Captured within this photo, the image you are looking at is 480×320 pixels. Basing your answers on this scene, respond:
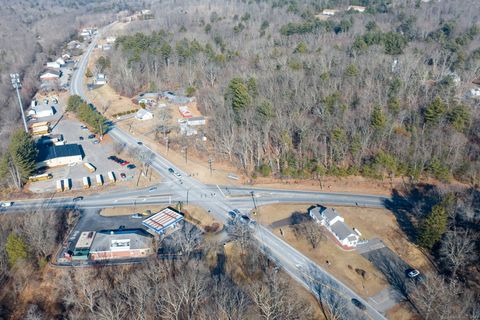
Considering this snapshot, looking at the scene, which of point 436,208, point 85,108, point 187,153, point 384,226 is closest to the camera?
point 436,208

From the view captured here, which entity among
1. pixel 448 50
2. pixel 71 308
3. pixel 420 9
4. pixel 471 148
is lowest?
pixel 71 308

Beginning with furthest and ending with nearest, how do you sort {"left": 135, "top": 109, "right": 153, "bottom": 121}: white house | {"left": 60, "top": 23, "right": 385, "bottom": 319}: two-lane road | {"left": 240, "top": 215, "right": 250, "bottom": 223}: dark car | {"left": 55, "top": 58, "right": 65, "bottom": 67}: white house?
{"left": 55, "top": 58, "right": 65, "bottom": 67}: white house, {"left": 135, "top": 109, "right": 153, "bottom": 121}: white house, {"left": 240, "top": 215, "right": 250, "bottom": 223}: dark car, {"left": 60, "top": 23, "right": 385, "bottom": 319}: two-lane road

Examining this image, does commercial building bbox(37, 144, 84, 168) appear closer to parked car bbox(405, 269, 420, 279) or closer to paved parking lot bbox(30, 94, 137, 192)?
paved parking lot bbox(30, 94, 137, 192)

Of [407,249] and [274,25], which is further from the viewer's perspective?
[274,25]

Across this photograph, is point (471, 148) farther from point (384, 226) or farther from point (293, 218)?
point (293, 218)

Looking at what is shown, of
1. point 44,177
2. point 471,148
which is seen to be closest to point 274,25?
point 471,148

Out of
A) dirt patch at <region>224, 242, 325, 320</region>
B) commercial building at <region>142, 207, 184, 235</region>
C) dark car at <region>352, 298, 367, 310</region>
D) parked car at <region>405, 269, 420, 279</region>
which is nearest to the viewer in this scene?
dark car at <region>352, 298, 367, 310</region>

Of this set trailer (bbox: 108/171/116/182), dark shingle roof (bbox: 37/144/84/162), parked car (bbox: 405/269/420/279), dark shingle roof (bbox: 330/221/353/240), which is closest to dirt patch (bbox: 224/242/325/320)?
dark shingle roof (bbox: 330/221/353/240)

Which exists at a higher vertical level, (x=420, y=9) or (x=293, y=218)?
(x=420, y=9)

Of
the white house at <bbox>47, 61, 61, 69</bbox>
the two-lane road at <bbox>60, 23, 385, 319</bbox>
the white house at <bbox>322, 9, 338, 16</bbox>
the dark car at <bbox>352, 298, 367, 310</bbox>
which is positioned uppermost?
the white house at <bbox>322, 9, 338, 16</bbox>
